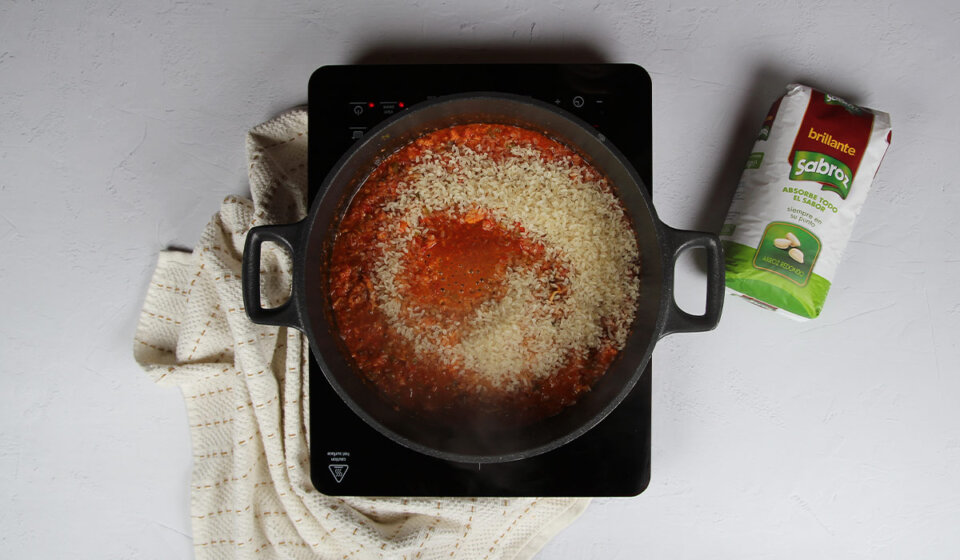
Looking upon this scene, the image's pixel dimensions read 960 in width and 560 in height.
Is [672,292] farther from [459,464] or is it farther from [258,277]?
[258,277]

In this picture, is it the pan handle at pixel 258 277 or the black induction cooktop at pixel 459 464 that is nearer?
the pan handle at pixel 258 277

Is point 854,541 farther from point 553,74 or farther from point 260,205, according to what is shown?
point 260,205

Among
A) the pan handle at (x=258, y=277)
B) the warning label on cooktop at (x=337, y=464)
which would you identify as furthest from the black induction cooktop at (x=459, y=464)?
the pan handle at (x=258, y=277)

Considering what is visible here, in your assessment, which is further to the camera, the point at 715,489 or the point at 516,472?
the point at 715,489

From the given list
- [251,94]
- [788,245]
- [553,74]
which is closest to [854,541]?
[788,245]

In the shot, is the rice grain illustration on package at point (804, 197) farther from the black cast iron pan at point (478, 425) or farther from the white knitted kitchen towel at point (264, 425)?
the white knitted kitchen towel at point (264, 425)

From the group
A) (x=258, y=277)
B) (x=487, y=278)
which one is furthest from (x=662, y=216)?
(x=258, y=277)

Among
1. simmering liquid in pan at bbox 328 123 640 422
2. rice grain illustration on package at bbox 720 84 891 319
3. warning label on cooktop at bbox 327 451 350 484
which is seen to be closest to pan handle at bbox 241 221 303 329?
simmering liquid in pan at bbox 328 123 640 422
